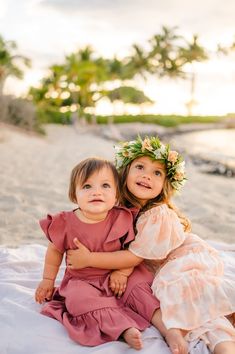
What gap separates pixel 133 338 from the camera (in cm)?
235

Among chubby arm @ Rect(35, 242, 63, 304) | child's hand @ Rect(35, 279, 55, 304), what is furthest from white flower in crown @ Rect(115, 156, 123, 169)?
child's hand @ Rect(35, 279, 55, 304)

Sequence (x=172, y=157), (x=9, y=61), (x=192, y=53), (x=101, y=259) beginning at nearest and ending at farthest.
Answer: (x=101, y=259) < (x=172, y=157) < (x=9, y=61) < (x=192, y=53)

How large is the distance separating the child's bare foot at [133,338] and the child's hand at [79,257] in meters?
0.43

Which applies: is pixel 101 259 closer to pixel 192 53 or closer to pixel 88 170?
pixel 88 170

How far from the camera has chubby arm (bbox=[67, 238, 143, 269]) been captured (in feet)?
8.63

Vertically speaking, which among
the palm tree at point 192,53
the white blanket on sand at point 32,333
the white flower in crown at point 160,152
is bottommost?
the white blanket on sand at point 32,333

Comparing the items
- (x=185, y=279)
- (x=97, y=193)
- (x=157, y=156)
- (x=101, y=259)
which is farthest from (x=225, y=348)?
(x=157, y=156)

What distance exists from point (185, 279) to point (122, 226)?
1.46 feet

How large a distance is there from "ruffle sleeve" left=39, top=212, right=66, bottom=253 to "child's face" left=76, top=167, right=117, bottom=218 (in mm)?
159

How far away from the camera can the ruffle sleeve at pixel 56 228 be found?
107 inches

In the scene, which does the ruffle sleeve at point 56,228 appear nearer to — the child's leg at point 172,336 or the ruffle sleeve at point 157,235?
the ruffle sleeve at point 157,235

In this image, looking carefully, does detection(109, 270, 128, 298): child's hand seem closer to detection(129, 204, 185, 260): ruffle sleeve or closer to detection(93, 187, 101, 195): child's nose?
detection(129, 204, 185, 260): ruffle sleeve

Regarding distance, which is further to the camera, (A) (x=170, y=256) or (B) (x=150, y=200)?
(B) (x=150, y=200)

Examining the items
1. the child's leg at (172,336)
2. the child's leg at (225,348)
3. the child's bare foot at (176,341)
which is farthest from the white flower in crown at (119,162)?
the child's leg at (225,348)
